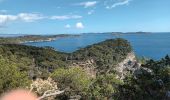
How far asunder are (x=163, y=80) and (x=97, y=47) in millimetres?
107862

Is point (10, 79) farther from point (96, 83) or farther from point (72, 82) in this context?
point (72, 82)

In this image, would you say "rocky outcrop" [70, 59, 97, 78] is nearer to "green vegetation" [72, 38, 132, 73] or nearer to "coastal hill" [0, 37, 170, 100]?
"green vegetation" [72, 38, 132, 73]

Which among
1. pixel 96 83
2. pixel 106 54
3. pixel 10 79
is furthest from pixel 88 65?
pixel 10 79

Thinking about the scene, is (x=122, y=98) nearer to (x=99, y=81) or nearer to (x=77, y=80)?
(x=99, y=81)

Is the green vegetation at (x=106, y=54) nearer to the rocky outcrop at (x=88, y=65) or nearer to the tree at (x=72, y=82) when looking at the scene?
the rocky outcrop at (x=88, y=65)

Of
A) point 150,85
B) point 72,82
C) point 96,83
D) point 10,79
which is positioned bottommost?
point 72,82

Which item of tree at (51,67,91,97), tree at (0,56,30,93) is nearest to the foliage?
tree at (51,67,91,97)

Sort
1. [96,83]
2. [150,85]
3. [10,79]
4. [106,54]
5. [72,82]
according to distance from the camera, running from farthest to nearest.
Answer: [106,54] → [72,82] → [96,83] → [150,85] → [10,79]

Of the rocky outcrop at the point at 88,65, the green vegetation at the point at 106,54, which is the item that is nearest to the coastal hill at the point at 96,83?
the rocky outcrop at the point at 88,65

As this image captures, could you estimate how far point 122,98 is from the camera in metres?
34.1

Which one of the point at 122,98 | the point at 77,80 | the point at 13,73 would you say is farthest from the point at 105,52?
the point at 13,73

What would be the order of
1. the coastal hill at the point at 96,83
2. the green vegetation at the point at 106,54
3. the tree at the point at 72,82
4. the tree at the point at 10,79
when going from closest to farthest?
1. the tree at the point at 10,79
2. the coastal hill at the point at 96,83
3. the tree at the point at 72,82
4. the green vegetation at the point at 106,54

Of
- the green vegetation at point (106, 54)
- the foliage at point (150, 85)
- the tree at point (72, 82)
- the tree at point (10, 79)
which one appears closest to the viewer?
the tree at point (10, 79)

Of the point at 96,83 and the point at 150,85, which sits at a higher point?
the point at 150,85
